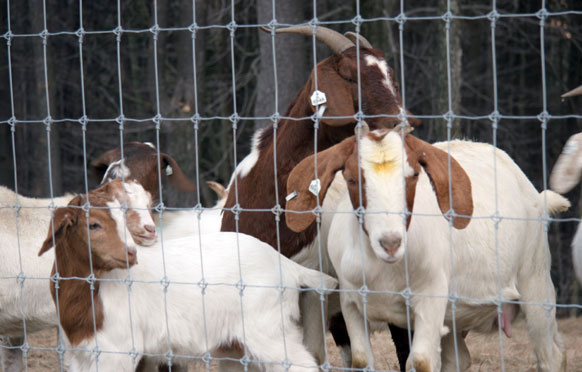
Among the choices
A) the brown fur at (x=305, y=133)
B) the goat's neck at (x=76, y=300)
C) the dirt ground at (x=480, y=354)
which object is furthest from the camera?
the dirt ground at (x=480, y=354)

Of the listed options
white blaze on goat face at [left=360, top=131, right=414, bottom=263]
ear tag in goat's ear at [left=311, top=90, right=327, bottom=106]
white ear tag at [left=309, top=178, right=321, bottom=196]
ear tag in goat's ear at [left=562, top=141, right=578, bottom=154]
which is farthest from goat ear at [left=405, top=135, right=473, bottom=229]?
ear tag in goat's ear at [left=311, top=90, right=327, bottom=106]

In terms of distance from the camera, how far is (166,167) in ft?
18.4

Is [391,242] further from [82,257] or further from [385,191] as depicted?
[82,257]

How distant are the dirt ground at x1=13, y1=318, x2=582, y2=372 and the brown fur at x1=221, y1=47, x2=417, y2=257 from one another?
1.36 metres

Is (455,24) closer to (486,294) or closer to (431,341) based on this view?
(486,294)

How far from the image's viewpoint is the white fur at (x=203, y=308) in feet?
14.2

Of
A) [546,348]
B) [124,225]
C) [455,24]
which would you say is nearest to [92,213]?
[124,225]

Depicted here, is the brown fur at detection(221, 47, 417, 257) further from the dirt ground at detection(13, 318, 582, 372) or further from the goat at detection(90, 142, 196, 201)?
the dirt ground at detection(13, 318, 582, 372)

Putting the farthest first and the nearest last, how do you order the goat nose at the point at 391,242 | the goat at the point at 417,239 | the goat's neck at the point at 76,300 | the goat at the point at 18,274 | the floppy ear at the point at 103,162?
the goat at the point at 18,274
the floppy ear at the point at 103,162
the goat's neck at the point at 76,300
the goat at the point at 417,239
the goat nose at the point at 391,242

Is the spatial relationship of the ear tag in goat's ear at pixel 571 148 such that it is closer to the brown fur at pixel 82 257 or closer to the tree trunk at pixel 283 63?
the brown fur at pixel 82 257

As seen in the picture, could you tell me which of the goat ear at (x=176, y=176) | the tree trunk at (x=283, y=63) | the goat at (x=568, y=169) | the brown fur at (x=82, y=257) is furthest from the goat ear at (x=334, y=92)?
the tree trunk at (x=283, y=63)

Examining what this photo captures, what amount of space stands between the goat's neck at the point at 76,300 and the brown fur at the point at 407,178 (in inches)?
45.2

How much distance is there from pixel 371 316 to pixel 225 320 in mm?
765

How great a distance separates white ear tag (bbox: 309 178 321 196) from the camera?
3.95 metres
